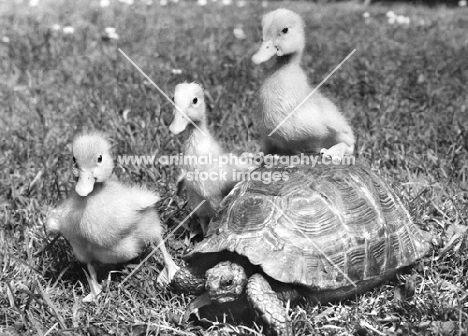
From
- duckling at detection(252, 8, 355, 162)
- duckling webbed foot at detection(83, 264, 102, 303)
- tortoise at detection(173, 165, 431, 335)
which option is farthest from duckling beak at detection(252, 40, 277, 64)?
duckling webbed foot at detection(83, 264, 102, 303)

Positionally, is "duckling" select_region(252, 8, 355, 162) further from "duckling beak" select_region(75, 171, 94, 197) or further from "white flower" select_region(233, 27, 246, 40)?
"white flower" select_region(233, 27, 246, 40)

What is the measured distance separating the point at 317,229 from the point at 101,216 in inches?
46.0

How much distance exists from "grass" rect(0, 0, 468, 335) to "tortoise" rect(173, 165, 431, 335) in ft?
0.47

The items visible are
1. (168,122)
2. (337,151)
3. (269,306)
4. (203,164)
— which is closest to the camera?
(269,306)

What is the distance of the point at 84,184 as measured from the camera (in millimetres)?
2867

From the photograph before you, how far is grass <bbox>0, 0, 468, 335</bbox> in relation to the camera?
2.82 metres

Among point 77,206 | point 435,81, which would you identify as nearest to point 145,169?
point 77,206

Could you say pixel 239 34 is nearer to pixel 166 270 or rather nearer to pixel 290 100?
pixel 290 100

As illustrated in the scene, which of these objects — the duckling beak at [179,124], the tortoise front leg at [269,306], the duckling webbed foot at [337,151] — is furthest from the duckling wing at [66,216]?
the duckling webbed foot at [337,151]

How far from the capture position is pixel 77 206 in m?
2.99

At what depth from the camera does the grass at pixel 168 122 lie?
2.82 metres

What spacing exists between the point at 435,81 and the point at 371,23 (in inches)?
120

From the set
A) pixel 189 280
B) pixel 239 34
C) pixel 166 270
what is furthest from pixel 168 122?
pixel 239 34

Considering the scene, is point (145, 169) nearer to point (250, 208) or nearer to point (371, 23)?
point (250, 208)
